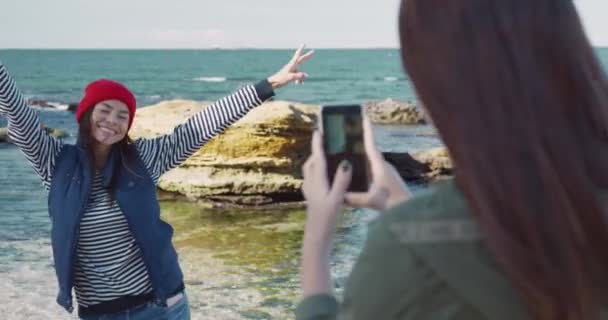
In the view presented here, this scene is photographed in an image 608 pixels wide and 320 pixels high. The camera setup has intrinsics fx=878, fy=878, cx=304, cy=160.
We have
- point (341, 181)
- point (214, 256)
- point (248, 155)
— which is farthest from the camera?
point (248, 155)

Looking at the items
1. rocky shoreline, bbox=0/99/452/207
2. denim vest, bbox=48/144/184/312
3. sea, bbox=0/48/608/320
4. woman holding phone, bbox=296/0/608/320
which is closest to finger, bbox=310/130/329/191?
woman holding phone, bbox=296/0/608/320

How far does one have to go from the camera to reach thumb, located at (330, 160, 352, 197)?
162 centimetres

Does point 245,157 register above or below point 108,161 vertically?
below

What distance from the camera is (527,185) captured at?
1224 mm

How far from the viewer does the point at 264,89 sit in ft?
13.6

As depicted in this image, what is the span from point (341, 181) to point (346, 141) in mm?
194

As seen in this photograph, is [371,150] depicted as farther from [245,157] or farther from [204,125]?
[245,157]

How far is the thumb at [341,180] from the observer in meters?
1.62

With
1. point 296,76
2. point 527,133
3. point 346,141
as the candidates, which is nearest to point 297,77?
point 296,76

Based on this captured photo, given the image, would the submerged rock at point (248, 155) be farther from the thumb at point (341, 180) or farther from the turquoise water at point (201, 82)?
the turquoise water at point (201, 82)

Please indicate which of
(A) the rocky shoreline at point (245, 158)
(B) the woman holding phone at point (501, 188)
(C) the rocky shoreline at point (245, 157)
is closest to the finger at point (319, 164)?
(B) the woman holding phone at point (501, 188)

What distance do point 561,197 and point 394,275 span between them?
10.2 inches

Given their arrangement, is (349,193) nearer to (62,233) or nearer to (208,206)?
(62,233)

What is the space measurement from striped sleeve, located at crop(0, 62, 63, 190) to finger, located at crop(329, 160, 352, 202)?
235 centimetres
